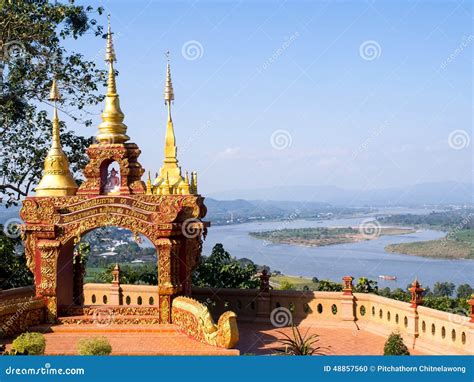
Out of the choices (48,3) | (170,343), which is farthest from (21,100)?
(170,343)

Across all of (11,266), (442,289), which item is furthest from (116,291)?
(442,289)

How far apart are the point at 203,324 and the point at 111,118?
5.13 metres

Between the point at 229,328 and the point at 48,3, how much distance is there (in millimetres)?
11164

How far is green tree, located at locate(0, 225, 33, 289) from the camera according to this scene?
1786 centimetres

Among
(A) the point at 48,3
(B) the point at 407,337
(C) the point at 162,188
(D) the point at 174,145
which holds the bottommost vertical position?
(B) the point at 407,337

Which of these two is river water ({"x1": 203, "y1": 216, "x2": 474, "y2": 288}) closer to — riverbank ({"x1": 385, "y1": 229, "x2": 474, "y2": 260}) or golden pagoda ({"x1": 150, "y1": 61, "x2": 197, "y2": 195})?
riverbank ({"x1": 385, "y1": 229, "x2": 474, "y2": 260})

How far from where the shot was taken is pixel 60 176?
48.8 ft

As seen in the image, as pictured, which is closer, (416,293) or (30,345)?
(30,345)

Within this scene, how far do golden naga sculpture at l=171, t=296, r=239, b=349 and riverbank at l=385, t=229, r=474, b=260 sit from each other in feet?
108

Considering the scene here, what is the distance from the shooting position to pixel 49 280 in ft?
47.5

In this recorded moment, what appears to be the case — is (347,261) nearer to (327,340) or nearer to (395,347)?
(327,340)

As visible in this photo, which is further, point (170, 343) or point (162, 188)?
point (162, 188)

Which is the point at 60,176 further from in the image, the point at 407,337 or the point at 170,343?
the point at 407,337

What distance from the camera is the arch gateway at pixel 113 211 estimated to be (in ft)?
46.0
